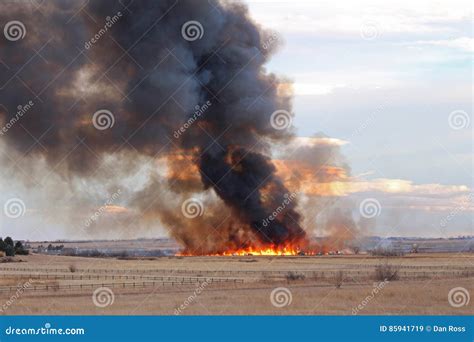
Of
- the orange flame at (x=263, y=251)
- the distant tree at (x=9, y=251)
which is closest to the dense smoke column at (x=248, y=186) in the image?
the orange flame at (x=263, y=251)

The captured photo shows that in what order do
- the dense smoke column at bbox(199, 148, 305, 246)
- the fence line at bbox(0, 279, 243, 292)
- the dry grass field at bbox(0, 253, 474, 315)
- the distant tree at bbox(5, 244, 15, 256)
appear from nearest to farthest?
1. the dry grass field at bbox(0, 253, 474, 315)
2. the fence line at bbox(0, 279, 243, 292)
3. the dense smoke column at bbox(199, 148, 305, 246)
4. the distant tree at bbox(5, 244, 15, 256)

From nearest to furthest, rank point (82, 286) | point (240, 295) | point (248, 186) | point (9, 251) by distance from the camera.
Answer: point (240, 295) < point (82, 286) < point (248, 186) < point (9, 251)

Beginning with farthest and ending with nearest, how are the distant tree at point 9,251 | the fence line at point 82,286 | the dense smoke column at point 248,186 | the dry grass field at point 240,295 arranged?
1. the distant tree at point 9,251
2. the dense smoke column at point 248,186
3. the fence line at point 82,286
4. the dry grass field at point 240,295

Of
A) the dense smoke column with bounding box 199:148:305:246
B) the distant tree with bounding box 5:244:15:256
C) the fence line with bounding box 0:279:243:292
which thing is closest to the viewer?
the fence line with bounding box 0:279:243:292

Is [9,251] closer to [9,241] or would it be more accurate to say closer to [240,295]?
[9,241]

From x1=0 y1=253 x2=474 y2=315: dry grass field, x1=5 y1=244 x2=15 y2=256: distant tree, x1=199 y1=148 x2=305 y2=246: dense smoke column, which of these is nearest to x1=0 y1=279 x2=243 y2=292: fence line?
x1=0 y1=253 x2=474 y2=315: dry grass field

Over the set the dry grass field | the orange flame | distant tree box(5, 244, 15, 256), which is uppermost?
distant tree box(5, 244, 15, 256)

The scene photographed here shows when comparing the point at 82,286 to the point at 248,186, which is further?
the point at 248,186

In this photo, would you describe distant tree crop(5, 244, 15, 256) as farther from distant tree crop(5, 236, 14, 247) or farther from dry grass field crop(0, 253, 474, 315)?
dry grass field crop(0, 253, 474, 315)

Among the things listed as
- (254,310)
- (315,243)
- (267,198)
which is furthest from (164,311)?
(315,243)

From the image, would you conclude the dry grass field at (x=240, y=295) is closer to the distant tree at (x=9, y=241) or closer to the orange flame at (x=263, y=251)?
the orange flame at (x=263, y=251)

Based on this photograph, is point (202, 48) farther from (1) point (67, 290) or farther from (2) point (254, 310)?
(2) point (254, 310)

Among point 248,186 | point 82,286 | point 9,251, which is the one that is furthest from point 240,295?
point 9,251

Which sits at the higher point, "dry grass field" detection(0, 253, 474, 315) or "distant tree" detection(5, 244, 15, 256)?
"distant tree" detection(5, 244, 15, 256)
